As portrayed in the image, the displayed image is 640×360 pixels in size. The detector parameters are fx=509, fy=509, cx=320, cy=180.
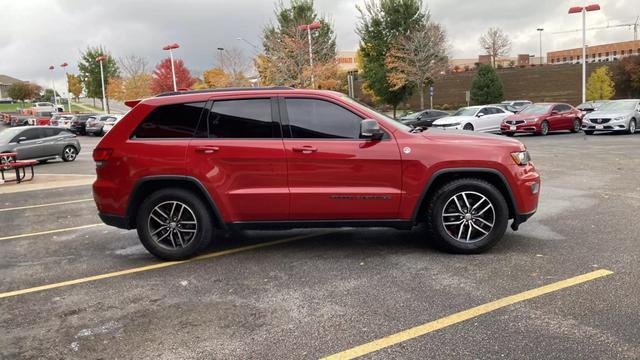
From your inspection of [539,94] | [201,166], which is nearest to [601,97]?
[539,94]

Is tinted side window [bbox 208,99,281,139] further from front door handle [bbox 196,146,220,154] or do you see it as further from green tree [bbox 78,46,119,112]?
green tree [bbox 78,46,119,112]

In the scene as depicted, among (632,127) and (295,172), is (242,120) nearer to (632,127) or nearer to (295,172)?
(295,172)

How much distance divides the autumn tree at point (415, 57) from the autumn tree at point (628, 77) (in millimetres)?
17620

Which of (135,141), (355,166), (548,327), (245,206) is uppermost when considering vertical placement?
(135,141)

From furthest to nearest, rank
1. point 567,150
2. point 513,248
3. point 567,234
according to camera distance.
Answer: point 567,150, point 567,234, point 513,248

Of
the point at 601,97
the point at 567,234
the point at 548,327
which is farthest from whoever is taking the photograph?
the point at 601,97

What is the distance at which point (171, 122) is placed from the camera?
17.5 feet

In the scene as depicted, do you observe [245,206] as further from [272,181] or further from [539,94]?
[539,94]

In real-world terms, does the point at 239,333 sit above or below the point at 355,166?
below

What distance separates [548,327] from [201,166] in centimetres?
344

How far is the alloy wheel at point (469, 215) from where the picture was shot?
5.21 metres

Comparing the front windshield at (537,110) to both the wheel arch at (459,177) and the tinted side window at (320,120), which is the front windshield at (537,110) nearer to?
the wheel arch at (459,177)

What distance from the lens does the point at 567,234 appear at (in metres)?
5.95

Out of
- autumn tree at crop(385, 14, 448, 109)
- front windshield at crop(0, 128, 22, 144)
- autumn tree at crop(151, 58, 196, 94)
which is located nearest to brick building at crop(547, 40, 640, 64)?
autumn tree at crop(385, 14, 448, 109)
